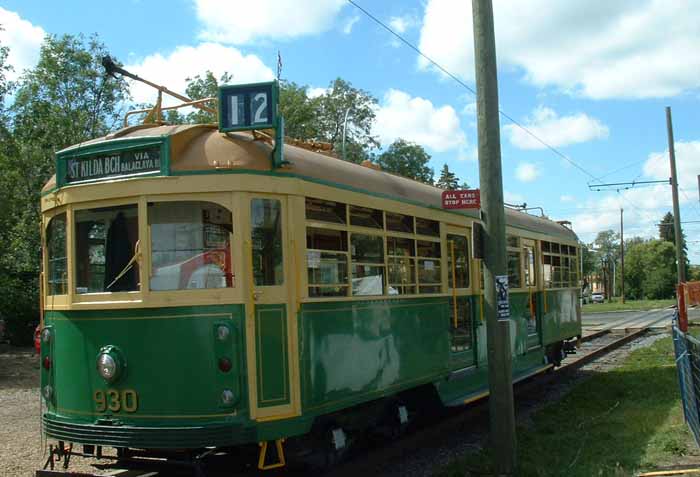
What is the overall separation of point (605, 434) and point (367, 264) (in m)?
3.69

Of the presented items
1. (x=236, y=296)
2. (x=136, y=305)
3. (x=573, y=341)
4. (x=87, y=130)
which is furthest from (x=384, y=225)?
(x=87, y=130)

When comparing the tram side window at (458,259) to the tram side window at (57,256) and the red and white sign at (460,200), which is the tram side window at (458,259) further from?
the tram side window at (57,256)

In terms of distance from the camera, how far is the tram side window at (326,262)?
20.3 ft

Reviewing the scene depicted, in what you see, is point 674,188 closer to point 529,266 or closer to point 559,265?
point 559,265

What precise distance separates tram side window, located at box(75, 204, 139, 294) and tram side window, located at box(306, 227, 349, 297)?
4.66ft

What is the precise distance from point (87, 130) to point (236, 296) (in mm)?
21243

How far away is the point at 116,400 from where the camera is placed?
227 inches

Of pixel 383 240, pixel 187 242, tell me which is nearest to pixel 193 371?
pixel 187 242

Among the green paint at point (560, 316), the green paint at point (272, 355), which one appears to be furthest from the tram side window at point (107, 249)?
the green paint at point (560, 316)

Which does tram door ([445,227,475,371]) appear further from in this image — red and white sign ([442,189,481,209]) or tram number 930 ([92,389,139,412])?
tram number 930 ([92,389,139,412])

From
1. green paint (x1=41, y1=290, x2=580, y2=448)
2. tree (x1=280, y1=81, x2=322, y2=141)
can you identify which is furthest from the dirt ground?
tree (x1=280, y1=81, x2=322, y2=141)

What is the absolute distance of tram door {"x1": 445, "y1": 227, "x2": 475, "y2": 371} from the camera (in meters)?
8.76

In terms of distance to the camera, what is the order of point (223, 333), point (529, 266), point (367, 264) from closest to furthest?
1. point (223, 333)
2. point (367, 264)
3. point (529, 266)

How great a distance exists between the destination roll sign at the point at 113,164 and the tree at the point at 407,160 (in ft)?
134
